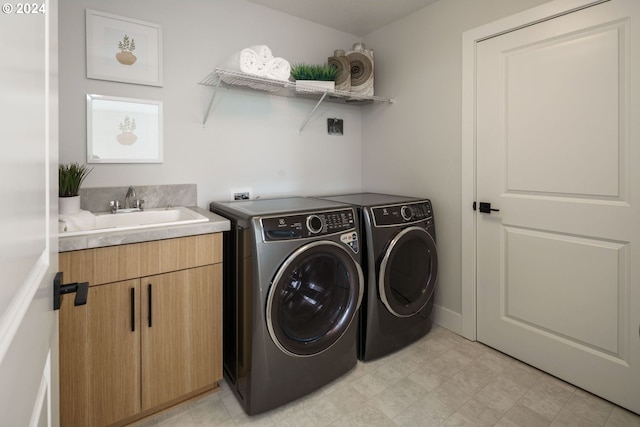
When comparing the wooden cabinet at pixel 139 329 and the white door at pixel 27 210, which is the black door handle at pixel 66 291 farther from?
the wooden cabinet at pixel 139 329

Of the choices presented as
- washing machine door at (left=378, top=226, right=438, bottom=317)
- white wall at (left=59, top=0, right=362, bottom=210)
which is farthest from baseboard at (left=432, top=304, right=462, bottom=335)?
white wall at (left=59, top=0, right=362, bottom=210)

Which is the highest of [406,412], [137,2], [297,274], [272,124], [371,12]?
[371,12]

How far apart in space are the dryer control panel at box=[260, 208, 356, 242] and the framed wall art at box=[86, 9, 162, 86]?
3.99 feet

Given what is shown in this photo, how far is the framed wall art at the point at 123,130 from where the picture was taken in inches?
73.0

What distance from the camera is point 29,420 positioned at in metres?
0.51

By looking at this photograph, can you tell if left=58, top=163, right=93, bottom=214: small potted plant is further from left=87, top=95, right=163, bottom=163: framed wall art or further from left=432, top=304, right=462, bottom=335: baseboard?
left=432, top=304, right=462, bottom=335: baseboard

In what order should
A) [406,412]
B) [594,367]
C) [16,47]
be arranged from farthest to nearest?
[594,367], [406,412], [16,47]

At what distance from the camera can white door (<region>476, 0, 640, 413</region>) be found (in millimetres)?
1603

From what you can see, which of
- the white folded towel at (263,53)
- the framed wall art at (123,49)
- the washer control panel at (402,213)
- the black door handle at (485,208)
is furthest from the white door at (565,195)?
the framed wall art at (123,49)

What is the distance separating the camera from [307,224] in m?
1.67

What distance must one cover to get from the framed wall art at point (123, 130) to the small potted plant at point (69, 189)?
0.21 metres

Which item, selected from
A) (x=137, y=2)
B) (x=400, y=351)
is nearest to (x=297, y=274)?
(x=400, y=351)

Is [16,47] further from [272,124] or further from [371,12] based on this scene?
[371,12]

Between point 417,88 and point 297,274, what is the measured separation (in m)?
1.74
